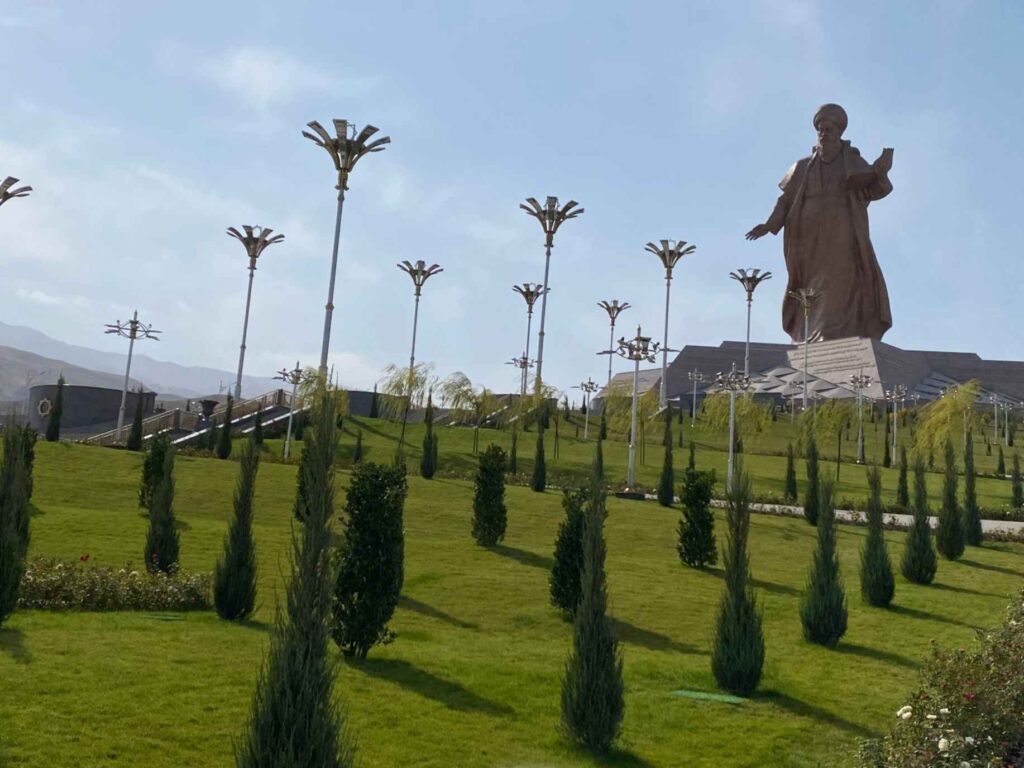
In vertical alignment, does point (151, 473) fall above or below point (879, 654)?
above

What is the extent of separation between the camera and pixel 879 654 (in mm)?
13609

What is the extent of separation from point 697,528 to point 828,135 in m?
49.7

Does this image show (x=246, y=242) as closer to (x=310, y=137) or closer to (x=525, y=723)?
(x=310, y=137)

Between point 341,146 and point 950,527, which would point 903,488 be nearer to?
point 950,527

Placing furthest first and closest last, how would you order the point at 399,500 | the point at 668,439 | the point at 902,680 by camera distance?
the point at 668,439 < the point at 399,500 < the point at 902,680

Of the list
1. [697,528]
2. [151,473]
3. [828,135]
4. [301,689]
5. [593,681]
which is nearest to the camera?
[301,689]

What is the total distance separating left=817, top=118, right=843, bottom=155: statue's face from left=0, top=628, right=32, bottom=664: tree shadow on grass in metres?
61.0

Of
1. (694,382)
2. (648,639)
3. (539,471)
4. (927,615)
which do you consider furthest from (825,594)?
(694,382)

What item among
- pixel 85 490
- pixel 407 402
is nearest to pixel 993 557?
pixel 85 490

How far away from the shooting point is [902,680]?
12133 mm

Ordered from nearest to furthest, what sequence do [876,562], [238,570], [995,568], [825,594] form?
[238,570] < [825,594] < [876,562] < [995,568]

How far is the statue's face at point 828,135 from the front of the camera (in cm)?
6275

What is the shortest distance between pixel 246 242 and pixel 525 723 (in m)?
36.3

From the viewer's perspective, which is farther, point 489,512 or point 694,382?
point 694,382
